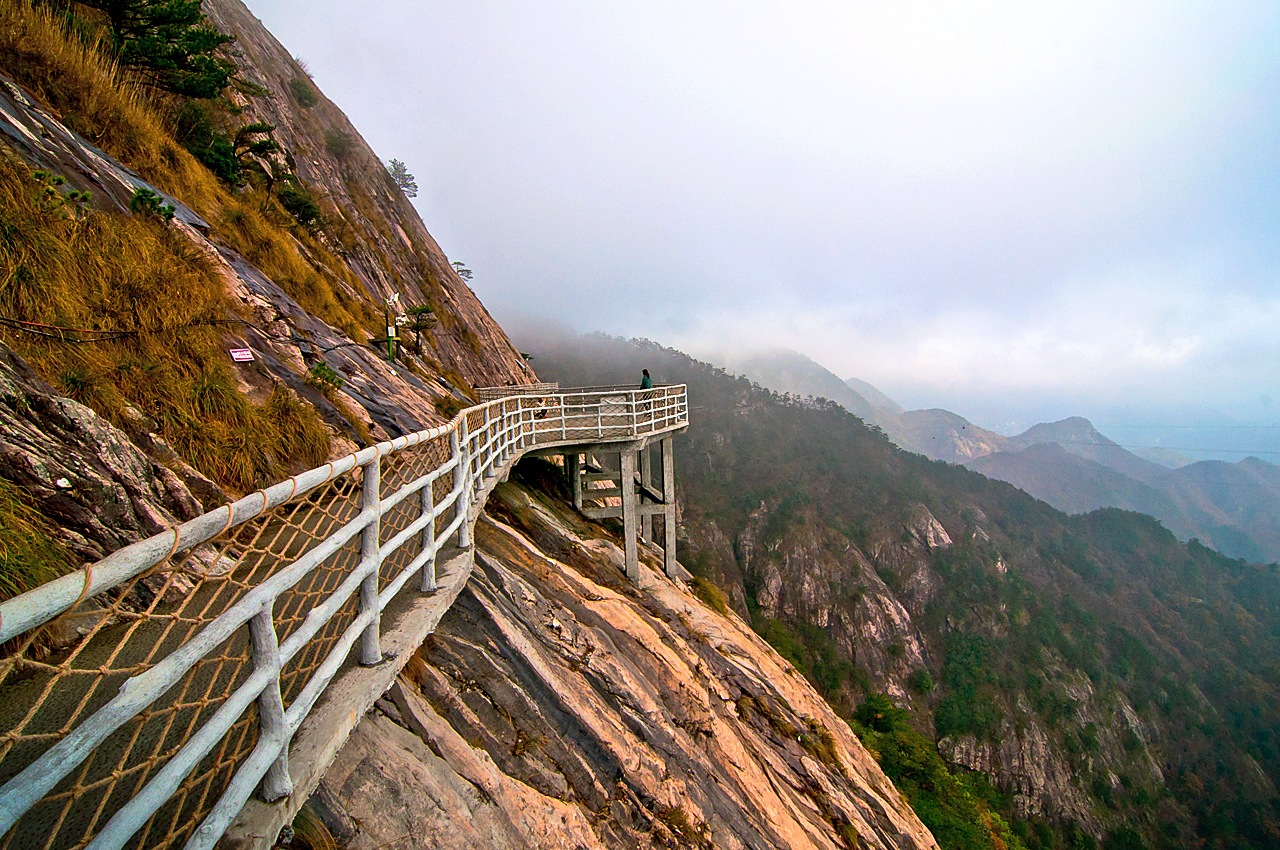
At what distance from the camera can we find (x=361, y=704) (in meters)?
2.80

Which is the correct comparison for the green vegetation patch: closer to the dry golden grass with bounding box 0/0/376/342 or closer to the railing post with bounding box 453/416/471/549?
the railing post with bounding box 453/416/471/549

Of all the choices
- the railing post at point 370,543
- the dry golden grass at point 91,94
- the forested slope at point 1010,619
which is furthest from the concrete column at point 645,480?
the forested slope at point 1010,619

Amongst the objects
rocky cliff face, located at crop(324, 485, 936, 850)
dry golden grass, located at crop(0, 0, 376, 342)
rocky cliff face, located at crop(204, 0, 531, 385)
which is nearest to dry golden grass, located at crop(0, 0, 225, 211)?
dry golden grass, located at crop(0, 0, 376, 342)

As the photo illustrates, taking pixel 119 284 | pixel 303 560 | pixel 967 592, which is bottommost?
pixel 967 592

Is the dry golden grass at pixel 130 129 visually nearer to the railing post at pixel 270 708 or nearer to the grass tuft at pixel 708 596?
the railing post at pixel 270 708

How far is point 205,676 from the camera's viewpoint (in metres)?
2.78

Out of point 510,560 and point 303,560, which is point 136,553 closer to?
point 303,560

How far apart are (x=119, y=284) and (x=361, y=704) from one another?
19.5 ft

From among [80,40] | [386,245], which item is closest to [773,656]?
[80,40]

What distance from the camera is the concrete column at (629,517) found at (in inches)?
458

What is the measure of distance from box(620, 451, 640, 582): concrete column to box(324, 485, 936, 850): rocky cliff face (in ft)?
4.71

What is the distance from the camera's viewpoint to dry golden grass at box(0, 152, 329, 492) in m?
4.68

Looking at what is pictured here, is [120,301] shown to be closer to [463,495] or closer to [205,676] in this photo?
[463,495]

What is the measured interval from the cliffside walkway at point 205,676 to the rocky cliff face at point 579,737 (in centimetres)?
43
